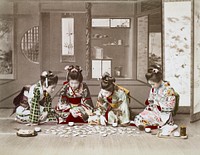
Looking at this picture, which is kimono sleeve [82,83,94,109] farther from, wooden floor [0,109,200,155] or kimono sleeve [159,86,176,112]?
kimono sleeve [159,86,176,112]

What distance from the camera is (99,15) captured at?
2.96 metres

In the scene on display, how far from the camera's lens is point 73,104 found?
3.13 metres

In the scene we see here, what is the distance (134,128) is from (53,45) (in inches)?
38.1

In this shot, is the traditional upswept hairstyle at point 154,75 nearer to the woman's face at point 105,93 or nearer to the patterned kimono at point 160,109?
the patterned kimono at point 160,109

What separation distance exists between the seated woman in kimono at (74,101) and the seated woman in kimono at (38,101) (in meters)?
0.10

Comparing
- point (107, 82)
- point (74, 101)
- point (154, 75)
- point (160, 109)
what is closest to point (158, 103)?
point (160, 109)

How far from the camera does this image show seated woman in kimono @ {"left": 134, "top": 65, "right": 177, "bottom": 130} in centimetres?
293

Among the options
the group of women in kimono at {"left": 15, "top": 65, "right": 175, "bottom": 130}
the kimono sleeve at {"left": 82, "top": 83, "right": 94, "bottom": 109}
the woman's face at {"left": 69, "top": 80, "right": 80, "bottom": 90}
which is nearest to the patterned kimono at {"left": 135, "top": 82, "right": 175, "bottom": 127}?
the group of women in kimono at {"left": 15, "top": 65, "right": 175, "bottom": 130}

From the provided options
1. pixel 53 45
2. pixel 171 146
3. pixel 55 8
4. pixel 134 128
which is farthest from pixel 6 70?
pixel 171 146

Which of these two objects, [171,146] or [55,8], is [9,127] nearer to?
[55,8]

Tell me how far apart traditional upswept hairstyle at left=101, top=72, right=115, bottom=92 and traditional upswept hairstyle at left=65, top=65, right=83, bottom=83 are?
0.22 metres

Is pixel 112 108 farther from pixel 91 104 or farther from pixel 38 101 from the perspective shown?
pixel 38 101

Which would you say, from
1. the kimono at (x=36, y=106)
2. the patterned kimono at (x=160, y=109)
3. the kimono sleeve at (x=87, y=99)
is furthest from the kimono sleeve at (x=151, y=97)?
the kimono at (x=36, y=106)

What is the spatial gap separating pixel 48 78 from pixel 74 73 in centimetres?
22
